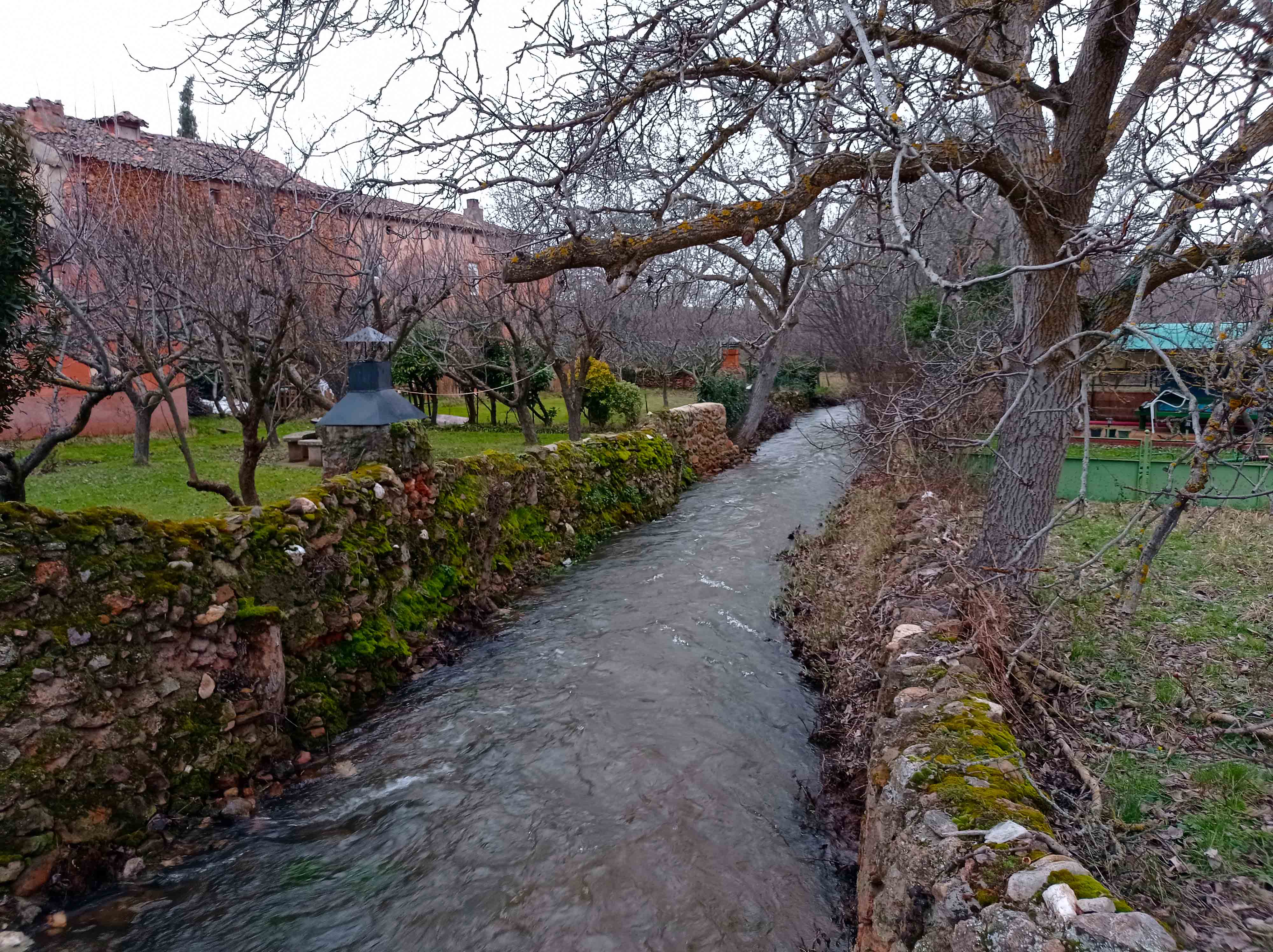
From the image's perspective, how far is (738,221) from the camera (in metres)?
4.38

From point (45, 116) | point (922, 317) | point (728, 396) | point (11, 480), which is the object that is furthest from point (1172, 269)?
point (45, 116)

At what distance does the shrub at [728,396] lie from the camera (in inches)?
789

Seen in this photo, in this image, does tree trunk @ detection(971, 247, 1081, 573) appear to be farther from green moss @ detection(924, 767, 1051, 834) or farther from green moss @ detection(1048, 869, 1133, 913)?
green moss @ detection(1048, 869, 1133, 913)

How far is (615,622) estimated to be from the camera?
7.28m

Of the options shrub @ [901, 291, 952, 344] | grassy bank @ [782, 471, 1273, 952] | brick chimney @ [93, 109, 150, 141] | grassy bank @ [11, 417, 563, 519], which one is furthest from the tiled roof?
shrub @ [901, 291, 952, 344]

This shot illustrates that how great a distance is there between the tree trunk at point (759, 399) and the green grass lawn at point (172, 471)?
496cm

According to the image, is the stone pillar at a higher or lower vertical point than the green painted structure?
higher

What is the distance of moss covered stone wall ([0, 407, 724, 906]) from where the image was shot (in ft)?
11.9

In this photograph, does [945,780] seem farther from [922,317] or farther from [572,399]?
[572,399]

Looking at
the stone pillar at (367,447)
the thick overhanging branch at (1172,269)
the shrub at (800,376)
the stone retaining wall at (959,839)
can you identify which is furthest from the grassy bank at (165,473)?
the shrub at (800,376)

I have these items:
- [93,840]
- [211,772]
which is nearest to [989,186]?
[211,772]

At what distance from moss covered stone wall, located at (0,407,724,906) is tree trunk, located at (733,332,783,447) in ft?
43.1

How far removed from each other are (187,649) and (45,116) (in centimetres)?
1423

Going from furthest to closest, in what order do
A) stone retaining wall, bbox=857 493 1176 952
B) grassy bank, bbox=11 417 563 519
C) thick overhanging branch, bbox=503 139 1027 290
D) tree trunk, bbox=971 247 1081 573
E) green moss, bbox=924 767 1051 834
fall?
grassy bank, bbox=11 417 563 519
tree trunk, bbox=971 247 1081 573
thick overhanging branch, bbox=503 139 1027 290
green moss, bbox=924 767 1051 834
stone retaining wall, bbox=857 493 1176 952
